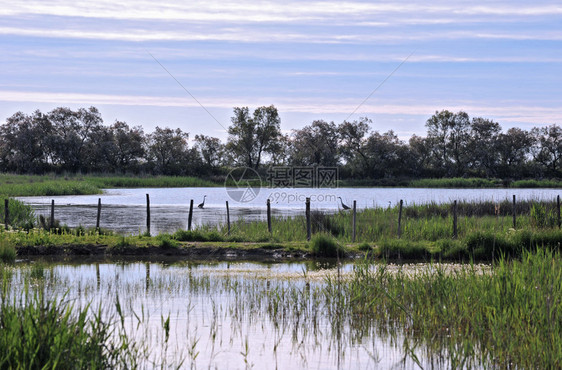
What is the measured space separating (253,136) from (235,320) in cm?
8526

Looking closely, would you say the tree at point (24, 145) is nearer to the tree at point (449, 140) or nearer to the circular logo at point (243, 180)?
the circular logo at point (243, 180)

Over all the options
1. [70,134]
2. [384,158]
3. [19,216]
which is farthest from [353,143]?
[19,216]

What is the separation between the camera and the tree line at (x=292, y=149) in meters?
91.9

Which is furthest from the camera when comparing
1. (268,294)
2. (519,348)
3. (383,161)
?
(383,161)

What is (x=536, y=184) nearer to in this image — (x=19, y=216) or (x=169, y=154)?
(x=169, y=154)

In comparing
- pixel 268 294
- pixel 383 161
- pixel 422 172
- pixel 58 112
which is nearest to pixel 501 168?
pixel 422 172

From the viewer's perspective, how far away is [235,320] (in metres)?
11.6

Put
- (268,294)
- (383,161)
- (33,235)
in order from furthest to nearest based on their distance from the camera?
(383,161) → (33,235) → (268,294)

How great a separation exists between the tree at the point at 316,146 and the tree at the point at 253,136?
10.1 feet

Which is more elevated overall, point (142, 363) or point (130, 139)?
point (130, 139)

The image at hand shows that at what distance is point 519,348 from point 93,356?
5.30 meters

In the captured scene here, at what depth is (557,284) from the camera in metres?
10.3

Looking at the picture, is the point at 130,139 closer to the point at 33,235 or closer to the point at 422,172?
the point at 422,172

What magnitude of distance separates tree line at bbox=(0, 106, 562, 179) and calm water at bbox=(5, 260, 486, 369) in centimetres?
7689
